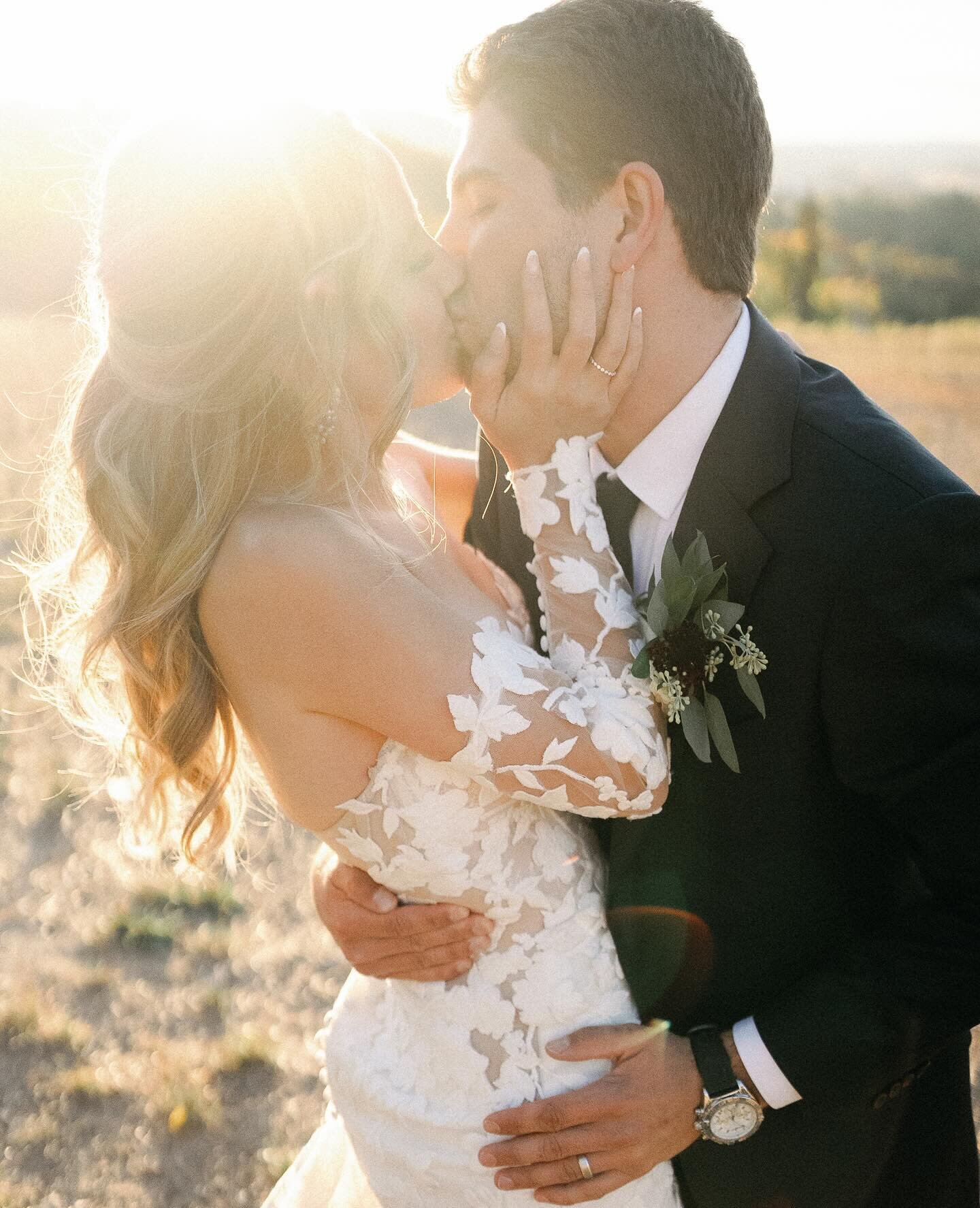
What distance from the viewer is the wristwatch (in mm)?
2197

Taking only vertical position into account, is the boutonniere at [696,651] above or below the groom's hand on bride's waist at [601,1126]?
above

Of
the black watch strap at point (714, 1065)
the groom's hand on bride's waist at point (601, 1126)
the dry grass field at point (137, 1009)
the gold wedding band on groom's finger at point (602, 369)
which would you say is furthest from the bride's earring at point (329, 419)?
the black watch strap at point (714, 1065)

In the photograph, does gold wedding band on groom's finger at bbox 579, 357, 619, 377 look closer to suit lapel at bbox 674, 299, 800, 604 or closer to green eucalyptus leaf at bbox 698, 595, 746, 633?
suit lapel at bbox 674, 299, 800, 604

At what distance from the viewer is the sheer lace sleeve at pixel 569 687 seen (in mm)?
2061

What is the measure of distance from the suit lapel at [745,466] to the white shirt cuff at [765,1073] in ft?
2.93

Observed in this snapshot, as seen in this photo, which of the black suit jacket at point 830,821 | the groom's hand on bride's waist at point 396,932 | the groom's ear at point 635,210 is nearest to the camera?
the black suit jacket at point 830,821

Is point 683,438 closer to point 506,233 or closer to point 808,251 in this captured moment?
point 506,233

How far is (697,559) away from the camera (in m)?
2.15

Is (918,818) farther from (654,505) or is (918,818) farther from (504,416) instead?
(504,416)

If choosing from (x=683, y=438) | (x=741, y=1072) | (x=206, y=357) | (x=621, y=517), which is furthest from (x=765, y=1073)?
(x=206, y=357)

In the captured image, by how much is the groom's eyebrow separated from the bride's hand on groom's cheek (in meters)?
1.88

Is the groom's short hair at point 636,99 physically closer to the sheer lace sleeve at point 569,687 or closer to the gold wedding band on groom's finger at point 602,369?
the gold wedding band on groom's finger at point 602,369

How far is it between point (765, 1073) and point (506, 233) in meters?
1.87

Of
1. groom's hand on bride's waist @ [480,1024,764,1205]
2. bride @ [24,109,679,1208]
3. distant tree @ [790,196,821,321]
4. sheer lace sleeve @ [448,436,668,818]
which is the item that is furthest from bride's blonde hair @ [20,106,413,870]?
distant tree @ [790,196,821,321]
